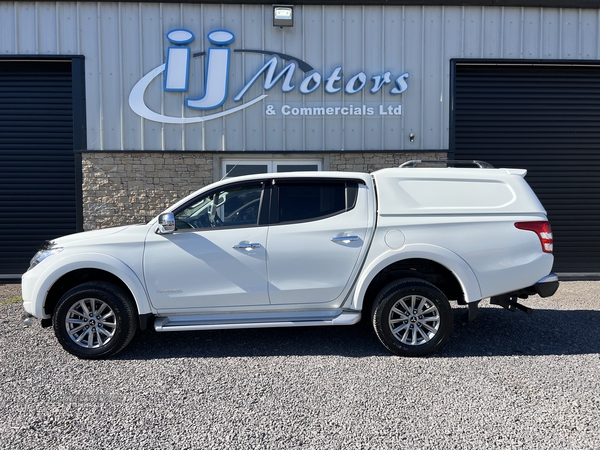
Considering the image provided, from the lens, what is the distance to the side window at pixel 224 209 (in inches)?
191

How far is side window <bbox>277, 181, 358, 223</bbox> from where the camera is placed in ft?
16.0

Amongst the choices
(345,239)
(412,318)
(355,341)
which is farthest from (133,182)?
(412,318)

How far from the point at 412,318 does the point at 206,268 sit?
2.08m

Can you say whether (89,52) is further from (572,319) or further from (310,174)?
(572,319)

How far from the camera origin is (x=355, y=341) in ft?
17.0

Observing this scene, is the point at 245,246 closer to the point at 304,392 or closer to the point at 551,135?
the point at 304,392

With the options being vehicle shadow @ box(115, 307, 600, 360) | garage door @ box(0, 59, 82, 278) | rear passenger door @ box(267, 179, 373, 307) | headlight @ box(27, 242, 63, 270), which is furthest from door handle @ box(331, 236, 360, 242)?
garage door @ box(0, 59, 82, 278)

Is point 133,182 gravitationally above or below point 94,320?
above

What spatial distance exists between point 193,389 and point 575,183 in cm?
844

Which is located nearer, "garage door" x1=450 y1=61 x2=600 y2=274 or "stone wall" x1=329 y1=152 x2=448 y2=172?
"stone wall" x1=329 y1=152 x2=448 y2=172

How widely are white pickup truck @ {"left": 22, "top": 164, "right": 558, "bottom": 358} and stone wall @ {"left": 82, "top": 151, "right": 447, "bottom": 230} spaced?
380 centimetres

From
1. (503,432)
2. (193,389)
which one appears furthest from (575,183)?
(193,389)

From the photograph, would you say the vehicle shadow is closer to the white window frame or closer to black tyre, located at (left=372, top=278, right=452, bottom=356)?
black tyre, located at (left=372, top=278, right=452, bottom=356)

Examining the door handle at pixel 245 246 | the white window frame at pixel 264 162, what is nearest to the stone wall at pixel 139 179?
the white window frame at pixel 264 162
